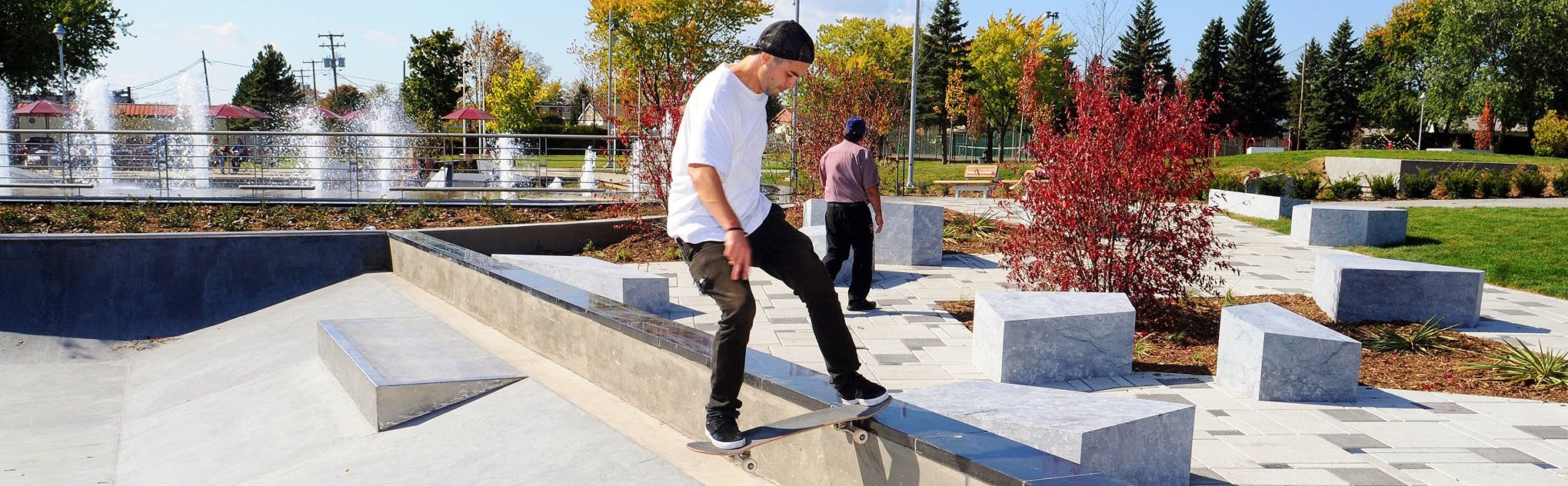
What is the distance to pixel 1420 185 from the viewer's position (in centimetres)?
2252

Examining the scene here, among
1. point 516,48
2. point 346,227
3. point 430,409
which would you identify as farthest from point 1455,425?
point 516,48

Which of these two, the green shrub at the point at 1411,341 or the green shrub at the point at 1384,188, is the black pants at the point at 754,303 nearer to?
the green shrub at the point at 1411,341

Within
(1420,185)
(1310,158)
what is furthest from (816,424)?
(1310,158)

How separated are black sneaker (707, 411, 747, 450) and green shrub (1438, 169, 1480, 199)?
2468 cm

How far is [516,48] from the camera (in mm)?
55562

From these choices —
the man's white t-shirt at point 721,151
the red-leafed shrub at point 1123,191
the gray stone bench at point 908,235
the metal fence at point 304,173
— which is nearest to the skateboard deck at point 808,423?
the man's white t-shirt at point 721,151

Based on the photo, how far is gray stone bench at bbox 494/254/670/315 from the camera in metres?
8.41

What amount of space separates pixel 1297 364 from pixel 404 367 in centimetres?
546

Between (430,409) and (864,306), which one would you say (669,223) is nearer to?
(430,409)

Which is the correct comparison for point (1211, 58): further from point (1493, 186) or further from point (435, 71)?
point (435, 71)

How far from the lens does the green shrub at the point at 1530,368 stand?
253 inches

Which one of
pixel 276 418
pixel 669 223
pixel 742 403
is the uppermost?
pixel 669 223

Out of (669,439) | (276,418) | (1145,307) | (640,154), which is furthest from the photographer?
(640,154)

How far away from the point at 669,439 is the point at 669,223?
142 cm
